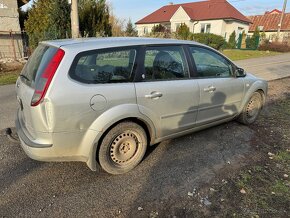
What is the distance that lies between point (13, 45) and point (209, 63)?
44.3 feet

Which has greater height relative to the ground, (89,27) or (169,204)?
(89,27)

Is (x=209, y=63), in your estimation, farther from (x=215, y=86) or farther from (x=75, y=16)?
(x=75, y=16)

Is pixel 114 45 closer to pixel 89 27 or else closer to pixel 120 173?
pixel 120 173

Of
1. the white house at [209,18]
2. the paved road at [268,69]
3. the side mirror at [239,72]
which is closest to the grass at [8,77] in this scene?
the side mirror at [239,72]

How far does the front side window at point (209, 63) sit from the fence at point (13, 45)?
508 inches

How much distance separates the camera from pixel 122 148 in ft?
11.0

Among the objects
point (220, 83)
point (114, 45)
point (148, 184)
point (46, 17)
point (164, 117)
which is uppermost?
point (46, 17)

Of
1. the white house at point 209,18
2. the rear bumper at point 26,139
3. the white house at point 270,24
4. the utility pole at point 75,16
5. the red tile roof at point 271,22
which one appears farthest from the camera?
the red tile roof at point 271,22

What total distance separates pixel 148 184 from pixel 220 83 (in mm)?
2109

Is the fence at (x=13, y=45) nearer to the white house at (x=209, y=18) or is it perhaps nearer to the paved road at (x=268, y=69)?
the paved road at (x=268, y=69)

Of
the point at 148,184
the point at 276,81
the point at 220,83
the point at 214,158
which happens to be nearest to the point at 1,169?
the point at 148,184

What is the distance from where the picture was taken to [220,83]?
4.14 m

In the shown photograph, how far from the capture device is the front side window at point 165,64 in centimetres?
336

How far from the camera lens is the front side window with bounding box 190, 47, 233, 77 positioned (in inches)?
153
